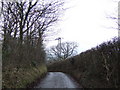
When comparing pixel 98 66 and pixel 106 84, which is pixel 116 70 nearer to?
pixel 106 84

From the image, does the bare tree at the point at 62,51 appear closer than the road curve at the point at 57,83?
No

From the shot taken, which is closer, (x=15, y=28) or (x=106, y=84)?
(x=106, y=84)

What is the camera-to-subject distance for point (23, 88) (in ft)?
24.5

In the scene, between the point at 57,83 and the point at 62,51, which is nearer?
the point at 57,83

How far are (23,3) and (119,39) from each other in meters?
11.7

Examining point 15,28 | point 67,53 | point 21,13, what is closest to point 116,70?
point 15,28

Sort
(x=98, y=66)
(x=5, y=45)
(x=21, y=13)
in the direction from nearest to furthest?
(x=98, y=66), (x=5, y=45), (x=21, y=13)

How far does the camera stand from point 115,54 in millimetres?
6668

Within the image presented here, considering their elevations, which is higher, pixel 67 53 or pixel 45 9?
pixel 45 9

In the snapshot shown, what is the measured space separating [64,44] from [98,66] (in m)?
57.6

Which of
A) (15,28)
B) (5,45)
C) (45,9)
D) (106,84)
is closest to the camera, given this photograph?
(106,84)

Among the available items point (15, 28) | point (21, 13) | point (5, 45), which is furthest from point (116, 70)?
point (21, 13)

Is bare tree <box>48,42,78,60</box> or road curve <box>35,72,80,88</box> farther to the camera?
bare tree <box>48,42,78,60</box>

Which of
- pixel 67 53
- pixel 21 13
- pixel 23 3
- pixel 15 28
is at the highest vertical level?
pixel 23 3
